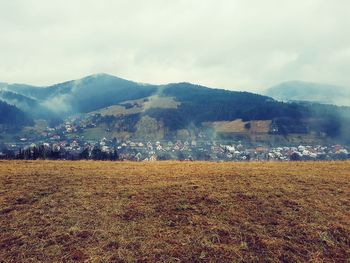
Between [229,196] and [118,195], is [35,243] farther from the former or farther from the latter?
[229,196]

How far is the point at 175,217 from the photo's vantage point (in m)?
16.1

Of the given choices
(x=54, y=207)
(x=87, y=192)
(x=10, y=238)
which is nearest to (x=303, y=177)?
(x=87, y=192)

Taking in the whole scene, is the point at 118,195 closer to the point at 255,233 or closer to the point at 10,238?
the point at 10,238

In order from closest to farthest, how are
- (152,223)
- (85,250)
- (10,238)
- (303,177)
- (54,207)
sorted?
(85,250) < (10,238) < (152,223) < (54,207) < (303,177)

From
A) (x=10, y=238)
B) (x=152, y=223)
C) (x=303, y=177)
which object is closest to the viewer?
(x=10, y=238)

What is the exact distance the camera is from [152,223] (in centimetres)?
1544

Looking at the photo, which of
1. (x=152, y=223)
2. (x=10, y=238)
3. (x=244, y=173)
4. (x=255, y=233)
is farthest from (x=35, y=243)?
(x=244, y=173)

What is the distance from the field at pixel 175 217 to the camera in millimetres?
12938

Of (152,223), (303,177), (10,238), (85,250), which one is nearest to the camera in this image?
(85,250)

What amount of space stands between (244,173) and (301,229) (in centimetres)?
927

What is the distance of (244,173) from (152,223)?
1061 centimetres

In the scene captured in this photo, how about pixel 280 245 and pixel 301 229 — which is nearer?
pixel 280 245

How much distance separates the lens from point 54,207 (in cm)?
1719

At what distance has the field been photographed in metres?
12.9
